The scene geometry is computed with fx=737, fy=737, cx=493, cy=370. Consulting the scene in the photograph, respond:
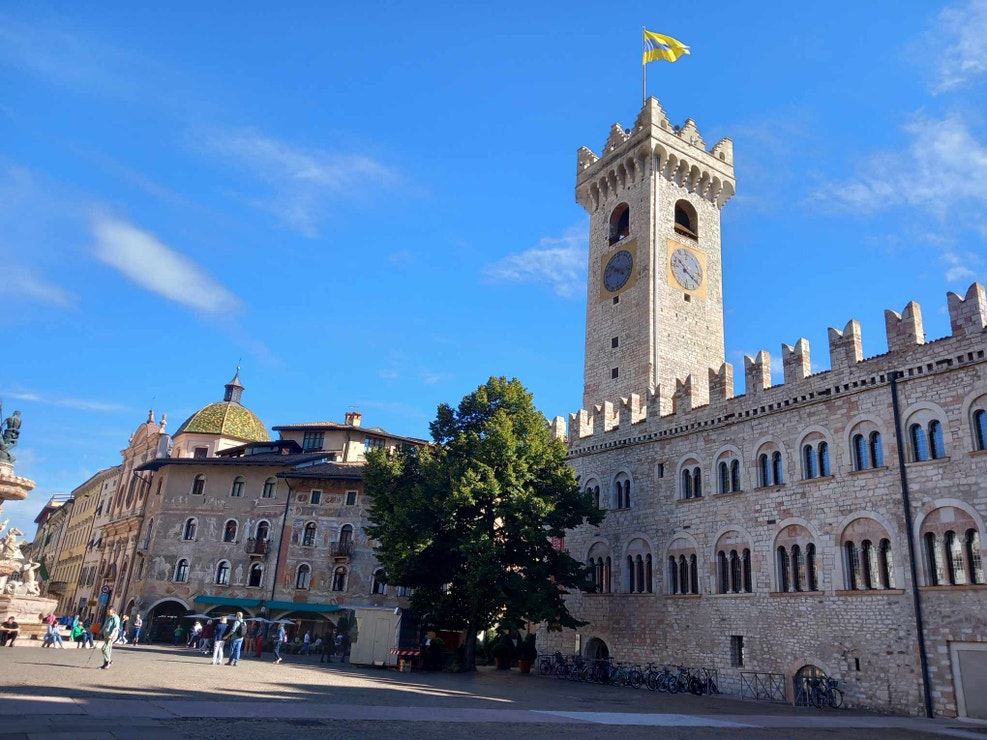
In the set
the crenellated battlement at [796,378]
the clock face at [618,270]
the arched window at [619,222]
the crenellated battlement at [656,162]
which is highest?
the crenellated battlement at [656,162]

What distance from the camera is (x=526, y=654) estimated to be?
3297 cm

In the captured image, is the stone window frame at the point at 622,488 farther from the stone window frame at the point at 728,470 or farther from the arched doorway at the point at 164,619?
the arched doorway at the point at 164,619

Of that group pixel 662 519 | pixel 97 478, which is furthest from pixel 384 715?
pixel 97 478

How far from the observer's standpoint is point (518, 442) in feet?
95.3

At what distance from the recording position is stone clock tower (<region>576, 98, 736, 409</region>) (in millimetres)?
37781

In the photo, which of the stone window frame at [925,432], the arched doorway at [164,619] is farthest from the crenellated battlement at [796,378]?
the arched doorway at [164,619]

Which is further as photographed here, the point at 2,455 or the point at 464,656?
the point at 464,656

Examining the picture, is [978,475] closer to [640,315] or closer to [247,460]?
[640,315]

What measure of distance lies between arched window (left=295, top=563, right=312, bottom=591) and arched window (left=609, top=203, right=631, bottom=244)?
25.2 meters

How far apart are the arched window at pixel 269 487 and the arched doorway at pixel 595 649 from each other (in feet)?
68.0

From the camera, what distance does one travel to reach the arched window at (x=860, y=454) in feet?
74.1

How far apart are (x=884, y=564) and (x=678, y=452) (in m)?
9.14

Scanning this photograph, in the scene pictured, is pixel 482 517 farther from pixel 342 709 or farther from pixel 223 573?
pixel 223 573

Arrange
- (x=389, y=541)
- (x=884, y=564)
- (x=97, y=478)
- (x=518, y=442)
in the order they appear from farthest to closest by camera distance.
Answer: (x=97, y=478), (x=518, y=442), (x=389, y=541), (x=884, y=564)
